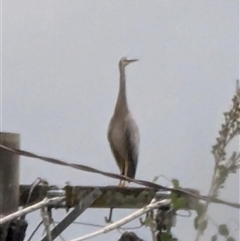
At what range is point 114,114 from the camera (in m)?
1.46

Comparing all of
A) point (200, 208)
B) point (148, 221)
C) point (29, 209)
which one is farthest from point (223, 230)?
point (29, 209)

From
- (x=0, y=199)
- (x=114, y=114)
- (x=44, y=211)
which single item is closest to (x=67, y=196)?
(x=44, y=211)

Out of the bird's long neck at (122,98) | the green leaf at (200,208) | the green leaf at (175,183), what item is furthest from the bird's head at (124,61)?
the green leaf at (200,208)

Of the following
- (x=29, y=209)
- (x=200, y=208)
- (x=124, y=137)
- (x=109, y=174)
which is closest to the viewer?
(x=200, y=208)

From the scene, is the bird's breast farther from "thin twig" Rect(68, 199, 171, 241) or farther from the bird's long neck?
"thin twig" Rect(68, 199, 171, 241)

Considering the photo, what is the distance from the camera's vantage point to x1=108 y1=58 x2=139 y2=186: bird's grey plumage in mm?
1407

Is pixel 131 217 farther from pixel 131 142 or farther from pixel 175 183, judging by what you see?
pixel 131 142

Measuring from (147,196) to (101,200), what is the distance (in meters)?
0.08

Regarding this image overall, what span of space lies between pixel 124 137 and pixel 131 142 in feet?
0.07

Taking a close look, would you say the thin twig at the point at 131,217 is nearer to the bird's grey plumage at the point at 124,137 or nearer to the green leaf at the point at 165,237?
the green leaf at the point at 165,237

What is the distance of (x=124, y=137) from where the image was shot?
56.1 inches

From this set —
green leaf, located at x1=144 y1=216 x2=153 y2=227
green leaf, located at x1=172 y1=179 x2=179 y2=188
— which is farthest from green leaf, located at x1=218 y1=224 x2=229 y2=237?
green leaf, located at x1=144 y1=216 x2=153 y2=227

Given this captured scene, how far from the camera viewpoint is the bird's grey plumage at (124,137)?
1.41 m

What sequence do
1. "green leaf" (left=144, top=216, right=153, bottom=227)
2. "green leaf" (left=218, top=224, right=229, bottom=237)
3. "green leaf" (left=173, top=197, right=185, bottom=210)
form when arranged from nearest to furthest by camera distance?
"green leaf" (left=218, top=224, right=229, bottom=237)
"green leaf" (left=173, top=197, right=185, bottom=210)
"green leaf" (left=144, top=216, right=153, bottom=227)
